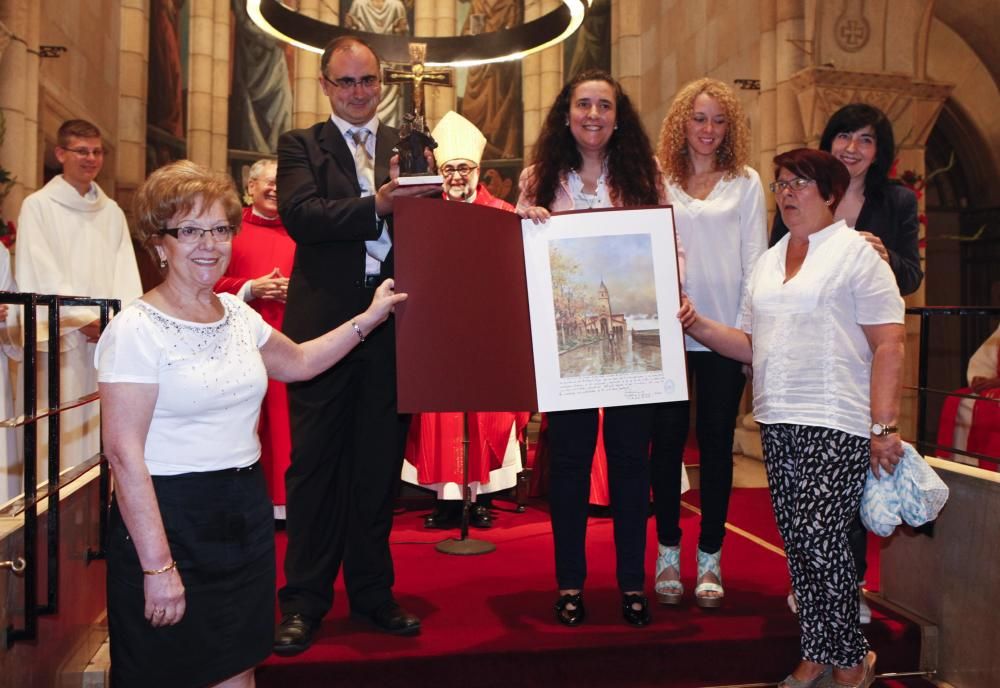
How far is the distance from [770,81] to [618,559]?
593 centimetres

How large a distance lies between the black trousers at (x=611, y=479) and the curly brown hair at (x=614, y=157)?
2.36ft

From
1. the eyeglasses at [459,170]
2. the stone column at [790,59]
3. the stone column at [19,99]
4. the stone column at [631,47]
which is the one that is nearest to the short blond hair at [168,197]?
the eyeglasses at [459,170]

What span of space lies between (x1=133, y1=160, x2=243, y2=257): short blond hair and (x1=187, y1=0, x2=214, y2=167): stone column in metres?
12.3

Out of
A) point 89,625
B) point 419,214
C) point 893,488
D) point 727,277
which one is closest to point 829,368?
point 893,488

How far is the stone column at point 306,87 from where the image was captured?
14.4 meters

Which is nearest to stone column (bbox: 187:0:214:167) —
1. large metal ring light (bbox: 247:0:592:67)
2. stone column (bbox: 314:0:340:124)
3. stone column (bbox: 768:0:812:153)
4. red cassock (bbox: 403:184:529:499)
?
stone column (bbox: 314:0:340:124)

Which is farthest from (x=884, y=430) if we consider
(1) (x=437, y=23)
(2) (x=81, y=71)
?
(1) (x=437, y=23)

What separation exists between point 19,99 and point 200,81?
6.76m

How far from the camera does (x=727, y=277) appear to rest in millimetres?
3209

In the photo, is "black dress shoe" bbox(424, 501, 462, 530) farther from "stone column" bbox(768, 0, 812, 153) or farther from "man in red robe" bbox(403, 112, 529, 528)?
"stone column" bbox(768, 0, 812, 153)

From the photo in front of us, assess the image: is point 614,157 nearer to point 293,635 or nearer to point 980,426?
point 293,635

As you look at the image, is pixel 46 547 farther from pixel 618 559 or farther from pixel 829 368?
pixel 829 368

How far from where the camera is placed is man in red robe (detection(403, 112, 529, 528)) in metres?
4.97

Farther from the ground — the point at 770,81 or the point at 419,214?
the point at 770,81
